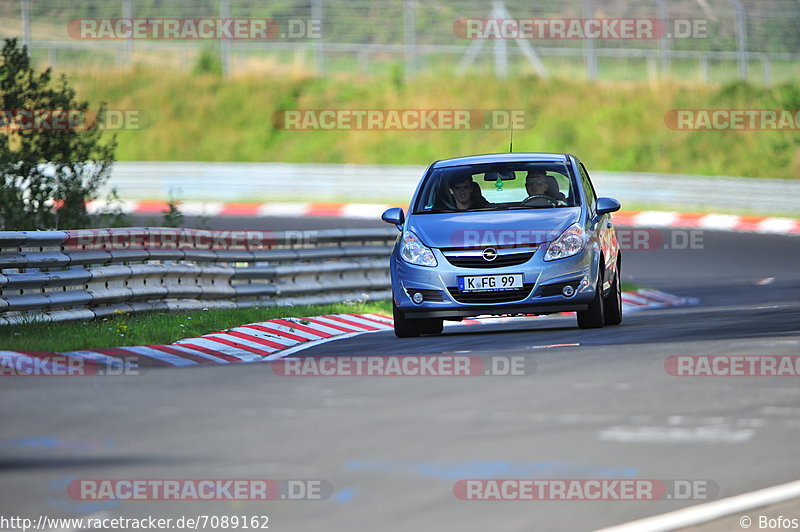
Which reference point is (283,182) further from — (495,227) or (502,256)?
(502,256)

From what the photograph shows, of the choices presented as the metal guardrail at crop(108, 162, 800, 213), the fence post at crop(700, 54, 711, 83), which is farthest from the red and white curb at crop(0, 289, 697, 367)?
the fence post at crop(700, 54, 711, 83)

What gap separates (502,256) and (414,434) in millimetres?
5599

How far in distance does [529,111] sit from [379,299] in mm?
31666

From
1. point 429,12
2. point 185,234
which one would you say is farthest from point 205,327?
point 429,12

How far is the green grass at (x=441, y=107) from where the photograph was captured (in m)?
45.3

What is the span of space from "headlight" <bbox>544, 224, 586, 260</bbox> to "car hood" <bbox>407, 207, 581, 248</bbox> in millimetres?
51

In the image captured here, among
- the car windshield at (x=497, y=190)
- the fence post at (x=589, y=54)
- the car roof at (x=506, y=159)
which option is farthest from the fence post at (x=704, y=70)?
the car windshield at (x=497, y=190)

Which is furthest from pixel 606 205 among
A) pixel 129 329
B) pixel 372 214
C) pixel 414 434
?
pixel 372 214

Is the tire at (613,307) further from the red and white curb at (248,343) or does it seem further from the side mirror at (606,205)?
the red and white curb at (248,343)

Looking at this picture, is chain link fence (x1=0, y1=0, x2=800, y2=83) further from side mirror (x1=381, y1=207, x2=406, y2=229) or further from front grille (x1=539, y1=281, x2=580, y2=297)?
front grille (x1=539, y1=281, x2=580, y2=297)

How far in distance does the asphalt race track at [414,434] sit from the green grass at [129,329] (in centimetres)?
157

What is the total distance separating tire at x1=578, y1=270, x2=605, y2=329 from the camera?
1341 centimetres

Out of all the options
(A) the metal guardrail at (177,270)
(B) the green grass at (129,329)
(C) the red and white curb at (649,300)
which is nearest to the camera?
(B) the green grass at (129,329)

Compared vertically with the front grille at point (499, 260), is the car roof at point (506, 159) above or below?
above
